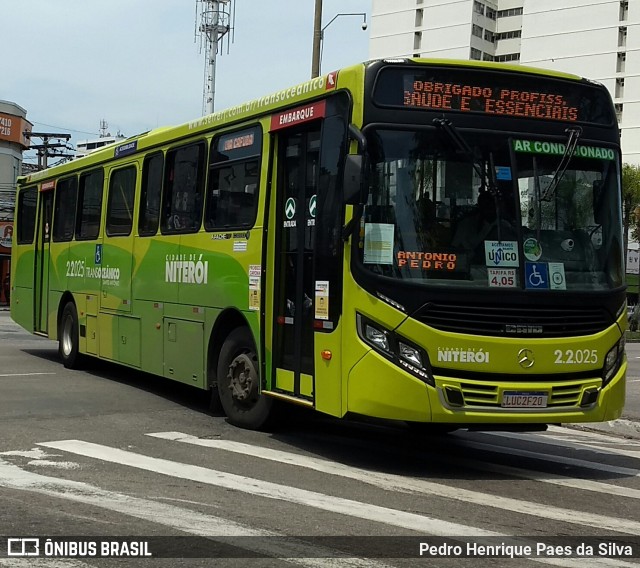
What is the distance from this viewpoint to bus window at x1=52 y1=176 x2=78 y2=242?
1636cm

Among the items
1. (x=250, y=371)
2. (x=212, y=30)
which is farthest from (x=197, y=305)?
(x=212, y=30)

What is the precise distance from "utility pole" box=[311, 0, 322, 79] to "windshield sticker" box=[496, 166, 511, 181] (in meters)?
15.0

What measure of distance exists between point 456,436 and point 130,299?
482 cm

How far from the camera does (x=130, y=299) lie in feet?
44.4

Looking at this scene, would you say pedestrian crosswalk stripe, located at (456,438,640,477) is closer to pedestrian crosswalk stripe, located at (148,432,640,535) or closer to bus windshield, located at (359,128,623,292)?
bus windshield, located at (359,128,623,292)

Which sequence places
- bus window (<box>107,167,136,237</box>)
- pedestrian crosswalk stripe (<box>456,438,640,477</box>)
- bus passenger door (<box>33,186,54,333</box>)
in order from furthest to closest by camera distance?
bus passenger door (<box>33,186,54,333</box>), bus window (<box>107,167,136,237</box>), pedestrian crosswalk stripe (<box>456,438,640,477</box>)

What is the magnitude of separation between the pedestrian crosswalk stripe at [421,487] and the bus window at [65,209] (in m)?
7.21

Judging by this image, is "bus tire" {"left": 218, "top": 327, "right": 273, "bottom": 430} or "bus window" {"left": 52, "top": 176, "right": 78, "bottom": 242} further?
"bus window" {"left": 52, "top": 176, "right": 78, "bottom": 242}

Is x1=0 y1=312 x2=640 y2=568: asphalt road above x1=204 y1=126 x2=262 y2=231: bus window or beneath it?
beneath

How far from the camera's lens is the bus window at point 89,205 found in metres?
15.1

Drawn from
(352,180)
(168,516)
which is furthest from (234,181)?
(168,516)

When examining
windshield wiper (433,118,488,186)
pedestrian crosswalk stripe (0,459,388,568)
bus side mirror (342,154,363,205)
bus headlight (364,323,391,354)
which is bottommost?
pedestrian crosswalk stripe (0,459,388,568)

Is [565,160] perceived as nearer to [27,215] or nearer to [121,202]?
[121,202]

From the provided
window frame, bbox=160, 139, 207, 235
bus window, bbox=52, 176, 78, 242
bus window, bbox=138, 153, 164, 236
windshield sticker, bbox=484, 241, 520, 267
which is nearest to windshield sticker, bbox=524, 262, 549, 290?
windshield sticker, bbox=484, 241, 520, 267
